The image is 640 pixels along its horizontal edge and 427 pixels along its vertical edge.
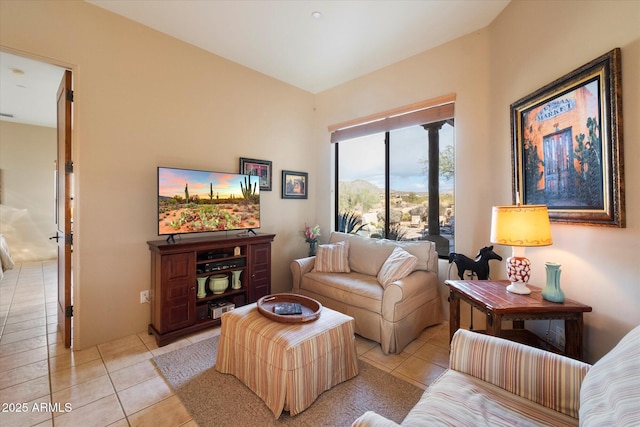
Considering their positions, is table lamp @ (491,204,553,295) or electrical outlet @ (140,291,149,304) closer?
table lamp @ (491,204,553,295)

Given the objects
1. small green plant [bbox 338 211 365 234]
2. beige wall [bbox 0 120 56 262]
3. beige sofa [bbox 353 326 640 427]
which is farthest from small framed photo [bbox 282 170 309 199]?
beige wall [bbox 0 120 56 262]

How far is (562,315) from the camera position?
1577mm

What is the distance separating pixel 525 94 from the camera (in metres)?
2.18

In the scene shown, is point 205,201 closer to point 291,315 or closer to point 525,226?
point 291,315

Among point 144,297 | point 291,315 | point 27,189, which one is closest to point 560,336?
point 291,315

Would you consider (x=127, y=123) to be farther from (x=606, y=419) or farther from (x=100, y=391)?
(x=606, y=419)

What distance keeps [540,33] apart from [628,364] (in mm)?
2262

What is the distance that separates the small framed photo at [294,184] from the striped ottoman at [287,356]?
210 centimetres

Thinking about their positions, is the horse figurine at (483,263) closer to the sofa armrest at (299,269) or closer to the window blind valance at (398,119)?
the window blind valance at (398,119)

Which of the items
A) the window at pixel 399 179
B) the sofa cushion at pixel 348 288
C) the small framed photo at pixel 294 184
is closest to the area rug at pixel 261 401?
the sofa cushion at pixel 348 288

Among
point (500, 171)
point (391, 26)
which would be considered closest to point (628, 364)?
point (500, 171)

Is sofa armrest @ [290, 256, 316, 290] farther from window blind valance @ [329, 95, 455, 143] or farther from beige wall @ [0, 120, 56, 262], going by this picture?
beige wall @ [0, 120, 56, 262]

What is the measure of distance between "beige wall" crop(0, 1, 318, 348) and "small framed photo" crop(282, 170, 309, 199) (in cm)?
79

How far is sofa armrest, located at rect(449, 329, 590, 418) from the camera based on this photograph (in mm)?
1129
